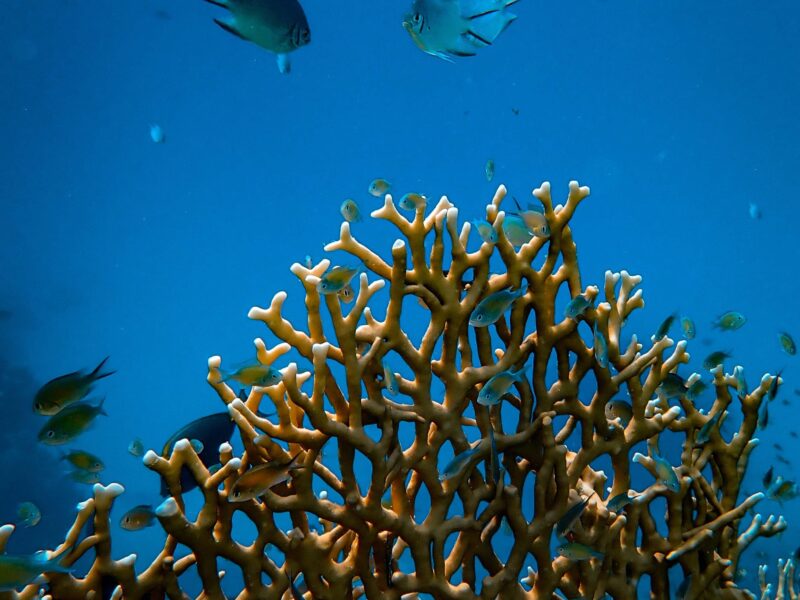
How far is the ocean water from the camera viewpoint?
1572 inches

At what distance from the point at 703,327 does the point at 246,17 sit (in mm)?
55648

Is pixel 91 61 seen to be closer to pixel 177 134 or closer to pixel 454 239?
pixel 177 134

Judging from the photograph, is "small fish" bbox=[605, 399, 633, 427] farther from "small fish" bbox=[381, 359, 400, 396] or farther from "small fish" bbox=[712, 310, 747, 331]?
"small fish" bbox=[712, 310, 747, 331]

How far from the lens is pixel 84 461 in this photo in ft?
15.9

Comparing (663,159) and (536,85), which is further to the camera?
(536,85)

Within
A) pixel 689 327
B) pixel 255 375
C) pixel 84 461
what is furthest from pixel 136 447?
pixel 689 327

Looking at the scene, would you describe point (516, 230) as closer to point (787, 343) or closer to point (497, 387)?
point (497, 387)

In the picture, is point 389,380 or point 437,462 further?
point 437,462

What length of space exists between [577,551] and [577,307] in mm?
1314

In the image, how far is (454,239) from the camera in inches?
124

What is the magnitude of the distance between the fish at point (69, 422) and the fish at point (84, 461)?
3.45ft

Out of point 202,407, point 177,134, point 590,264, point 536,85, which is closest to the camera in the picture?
point 536,85

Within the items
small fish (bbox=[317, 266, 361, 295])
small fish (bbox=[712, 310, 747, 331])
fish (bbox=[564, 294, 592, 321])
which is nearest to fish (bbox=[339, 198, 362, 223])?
small fish (bbox=[317, 266, 361, 295])

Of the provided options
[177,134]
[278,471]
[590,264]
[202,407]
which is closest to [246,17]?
[278,471]
